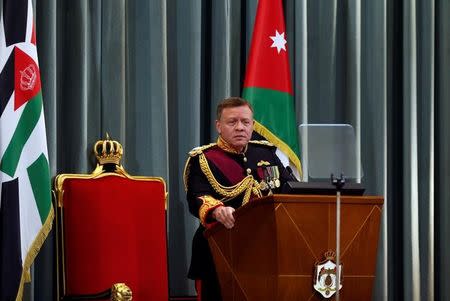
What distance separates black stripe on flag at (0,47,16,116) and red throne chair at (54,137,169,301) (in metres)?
0.45

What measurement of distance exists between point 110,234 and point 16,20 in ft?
3.71

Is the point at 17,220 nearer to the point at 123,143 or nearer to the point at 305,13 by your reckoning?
the point at 123,143

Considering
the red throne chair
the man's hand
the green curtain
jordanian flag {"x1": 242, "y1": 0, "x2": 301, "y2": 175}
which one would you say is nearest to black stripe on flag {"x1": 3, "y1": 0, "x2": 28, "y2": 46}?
the green curtain

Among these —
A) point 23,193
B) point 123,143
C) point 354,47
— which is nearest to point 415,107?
point 354,47

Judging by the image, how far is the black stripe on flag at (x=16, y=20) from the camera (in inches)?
153

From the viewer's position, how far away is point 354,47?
5.40m

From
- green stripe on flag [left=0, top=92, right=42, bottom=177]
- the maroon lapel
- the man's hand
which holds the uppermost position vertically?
green stripe on flag [left=0, top=92, right=42, bottom=177]

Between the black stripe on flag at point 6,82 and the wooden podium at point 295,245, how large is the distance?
1263mm

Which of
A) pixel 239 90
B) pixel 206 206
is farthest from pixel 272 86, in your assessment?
pixel 206 206

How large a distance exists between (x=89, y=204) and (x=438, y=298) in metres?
2.92

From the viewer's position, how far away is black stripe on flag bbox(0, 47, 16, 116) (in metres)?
3.79

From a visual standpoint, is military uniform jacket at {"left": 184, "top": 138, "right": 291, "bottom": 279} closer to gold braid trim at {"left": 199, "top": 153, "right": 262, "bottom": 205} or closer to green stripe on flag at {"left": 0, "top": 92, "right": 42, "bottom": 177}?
gold braid trim at {"left": 199, "top": 153, "right": 262, "bottom": 205}

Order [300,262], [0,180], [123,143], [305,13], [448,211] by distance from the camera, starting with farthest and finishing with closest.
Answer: [448,211] → [305,13] → [123,143] → [0,180] → [300,262]

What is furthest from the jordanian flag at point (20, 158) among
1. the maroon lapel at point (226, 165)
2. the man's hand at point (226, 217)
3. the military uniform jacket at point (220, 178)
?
the man's hand at point (226, 217)
